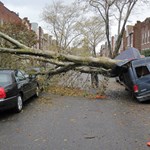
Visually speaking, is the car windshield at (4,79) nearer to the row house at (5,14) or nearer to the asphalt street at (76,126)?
the asphalt street at (76,126)

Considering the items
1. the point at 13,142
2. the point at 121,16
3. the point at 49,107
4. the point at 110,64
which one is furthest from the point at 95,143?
the point at 121,16

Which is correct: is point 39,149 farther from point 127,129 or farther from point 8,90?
point 8,90

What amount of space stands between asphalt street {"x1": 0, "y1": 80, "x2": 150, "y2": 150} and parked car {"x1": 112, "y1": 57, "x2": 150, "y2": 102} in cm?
47

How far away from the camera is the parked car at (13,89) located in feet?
32.7

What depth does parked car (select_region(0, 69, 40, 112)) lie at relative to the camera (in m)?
9.96

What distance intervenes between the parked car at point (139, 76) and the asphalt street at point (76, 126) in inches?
18.6

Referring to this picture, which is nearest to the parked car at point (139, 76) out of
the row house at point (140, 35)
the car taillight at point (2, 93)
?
the car taillight at point (2, 93)

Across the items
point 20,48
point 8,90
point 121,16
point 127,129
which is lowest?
point 127,129

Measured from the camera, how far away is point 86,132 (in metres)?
8.01

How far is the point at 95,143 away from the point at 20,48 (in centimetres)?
974

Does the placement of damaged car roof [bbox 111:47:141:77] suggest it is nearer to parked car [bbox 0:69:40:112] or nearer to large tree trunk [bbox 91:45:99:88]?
large tree trunk [bbox 91:45:99:88]

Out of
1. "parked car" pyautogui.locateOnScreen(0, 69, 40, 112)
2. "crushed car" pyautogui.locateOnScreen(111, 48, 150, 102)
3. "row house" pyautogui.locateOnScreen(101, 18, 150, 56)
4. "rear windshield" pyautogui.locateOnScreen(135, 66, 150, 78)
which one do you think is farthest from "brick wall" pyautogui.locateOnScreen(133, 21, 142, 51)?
"parked car" pyautogui.locateOnScreen(0, 69, 40, 112)

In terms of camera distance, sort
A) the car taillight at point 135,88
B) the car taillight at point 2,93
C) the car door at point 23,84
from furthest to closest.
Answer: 1. the car taillight at point 135,88
2. the car door at point 23,84
3. the car taillight at point 2,93

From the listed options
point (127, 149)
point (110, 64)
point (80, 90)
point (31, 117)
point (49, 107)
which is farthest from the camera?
point (80, 90)
